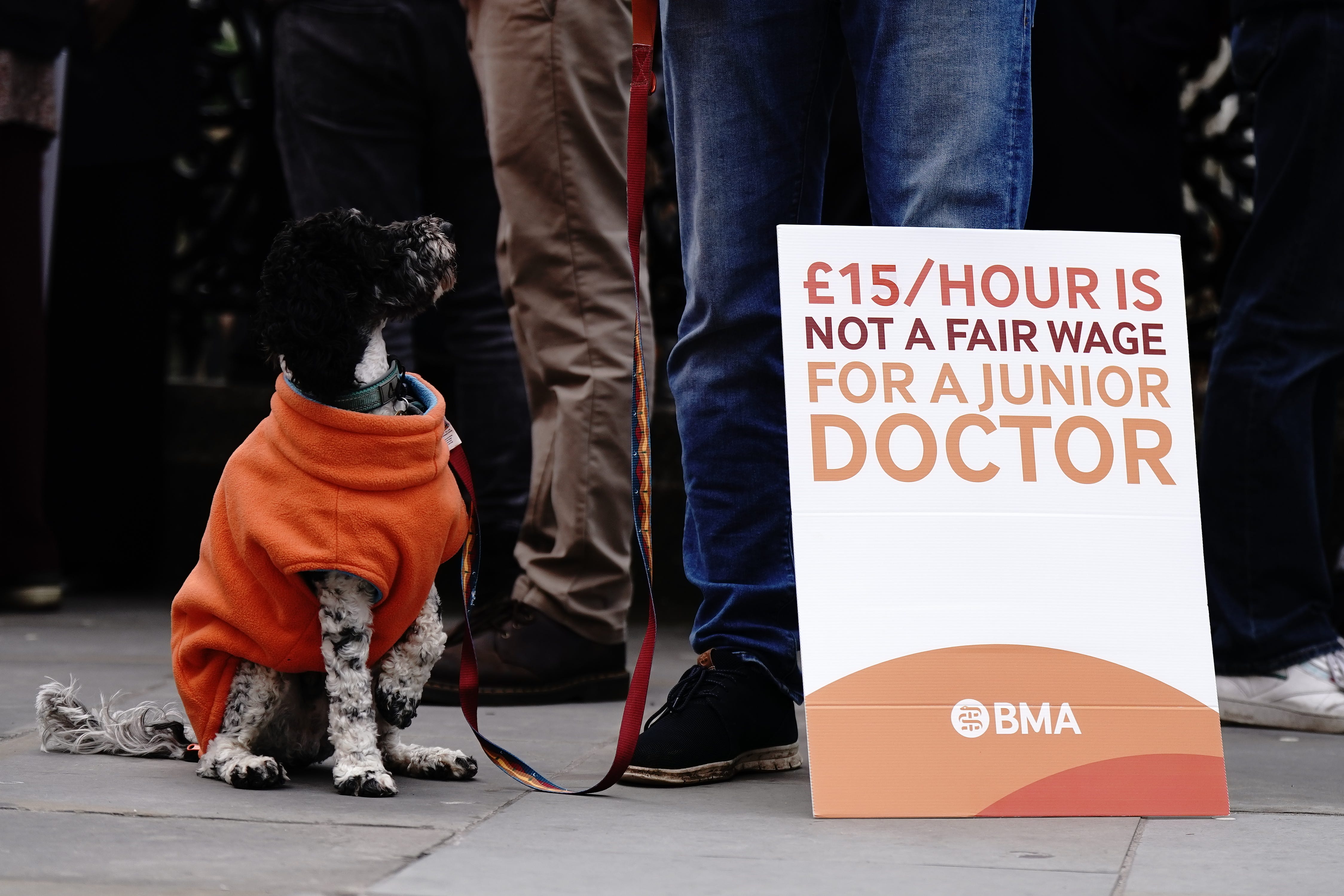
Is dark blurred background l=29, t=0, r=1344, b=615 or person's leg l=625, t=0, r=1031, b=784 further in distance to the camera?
dark blurred background l=29, t=0, r=1344, b=615

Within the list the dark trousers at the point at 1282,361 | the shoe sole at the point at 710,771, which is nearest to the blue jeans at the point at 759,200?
the shoe sole at the point at 710,771

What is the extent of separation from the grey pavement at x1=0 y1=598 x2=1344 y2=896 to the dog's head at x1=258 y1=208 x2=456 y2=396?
662 mm

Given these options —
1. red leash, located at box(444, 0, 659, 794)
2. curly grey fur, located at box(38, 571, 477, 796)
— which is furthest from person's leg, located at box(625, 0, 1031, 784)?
curly grey fur, located at box(38, 571, 477, 796)

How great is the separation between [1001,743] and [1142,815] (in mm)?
A: 225

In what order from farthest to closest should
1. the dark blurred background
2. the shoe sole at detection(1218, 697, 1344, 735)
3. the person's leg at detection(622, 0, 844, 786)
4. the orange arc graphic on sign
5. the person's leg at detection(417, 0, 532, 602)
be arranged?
the person's leg at detection(417, 0, 532, 602), the dark blurred background, the shoe sole at detection(1218, 697, 1344, 735), the person's leg at detection(622, 0, 844, 786), the orange arc graphic on sign

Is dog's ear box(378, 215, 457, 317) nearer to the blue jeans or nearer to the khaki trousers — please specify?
the blue jeans

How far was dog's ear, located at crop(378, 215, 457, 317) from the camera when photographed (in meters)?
2.39

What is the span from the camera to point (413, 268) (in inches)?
94.4

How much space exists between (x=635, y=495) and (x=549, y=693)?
39.9 inches

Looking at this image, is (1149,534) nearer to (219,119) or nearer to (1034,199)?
(1034,199)

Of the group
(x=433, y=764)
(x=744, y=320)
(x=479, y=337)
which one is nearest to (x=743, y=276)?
(x=744, y=320)

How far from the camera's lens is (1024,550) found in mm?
2311

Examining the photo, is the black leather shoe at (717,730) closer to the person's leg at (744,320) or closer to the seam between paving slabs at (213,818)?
the person's leg at (744,320)

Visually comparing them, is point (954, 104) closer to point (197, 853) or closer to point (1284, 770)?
point (1284, 770)
